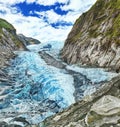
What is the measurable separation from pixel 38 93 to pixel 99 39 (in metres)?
27.2

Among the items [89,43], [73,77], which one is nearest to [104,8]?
Answer: [89,43]

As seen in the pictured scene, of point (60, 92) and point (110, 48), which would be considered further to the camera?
point (110, 48)

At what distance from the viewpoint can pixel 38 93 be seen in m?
53.9

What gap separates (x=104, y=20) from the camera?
82.1m

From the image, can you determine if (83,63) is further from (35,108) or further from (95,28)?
(35,108)

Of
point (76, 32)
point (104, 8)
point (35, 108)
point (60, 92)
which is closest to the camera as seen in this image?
point (35, 108)

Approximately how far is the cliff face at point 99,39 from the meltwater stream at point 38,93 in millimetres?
4089

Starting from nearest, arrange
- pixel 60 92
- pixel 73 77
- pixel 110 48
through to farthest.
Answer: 1. pixel 60 92
2. pixel 73 77
3. pixel 110 48

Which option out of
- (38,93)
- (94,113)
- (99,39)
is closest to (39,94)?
(38,93)

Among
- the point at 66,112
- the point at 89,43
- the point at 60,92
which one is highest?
the point at 89,43

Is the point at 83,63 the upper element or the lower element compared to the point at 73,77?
upper

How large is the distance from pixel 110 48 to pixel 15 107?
2822cm

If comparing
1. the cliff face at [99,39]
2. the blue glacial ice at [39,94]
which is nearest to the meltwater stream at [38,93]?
the blue glacial ice at [39,94]

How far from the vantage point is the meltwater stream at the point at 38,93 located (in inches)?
1695
